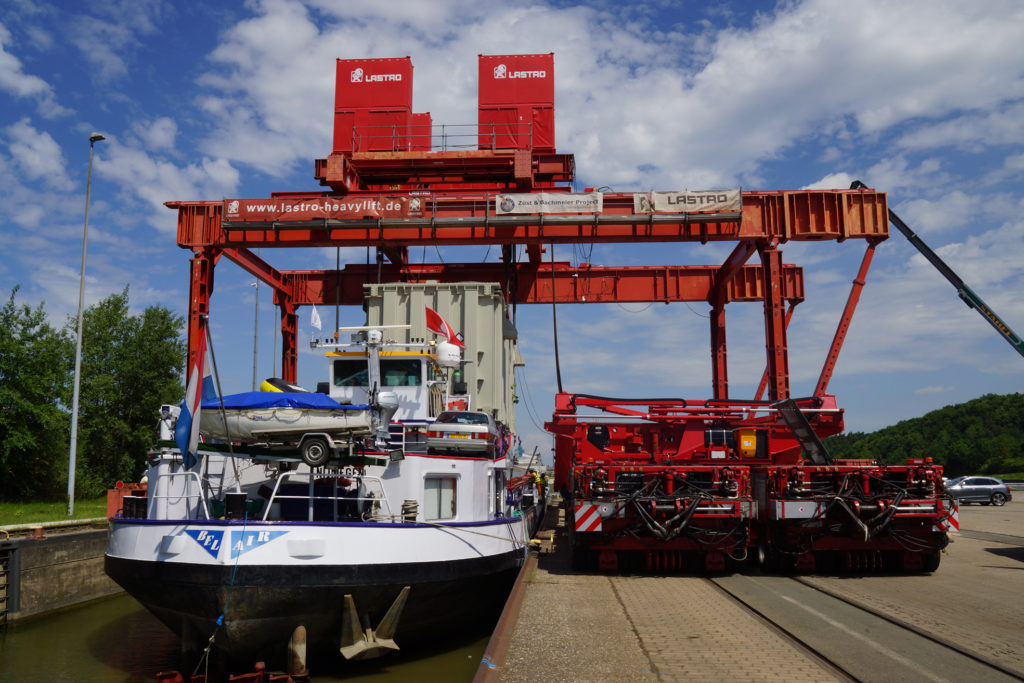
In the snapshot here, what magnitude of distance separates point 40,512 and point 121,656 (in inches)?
500

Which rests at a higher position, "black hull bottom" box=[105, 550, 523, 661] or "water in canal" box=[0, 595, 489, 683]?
"black hull bottom" box=[105, 550, 523, 661]

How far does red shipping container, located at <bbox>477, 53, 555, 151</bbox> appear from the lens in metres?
24.2

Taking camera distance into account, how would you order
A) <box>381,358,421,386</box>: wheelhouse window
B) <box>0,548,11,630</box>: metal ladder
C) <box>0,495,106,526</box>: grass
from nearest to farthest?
<box>381,358,421,386</box>: wheelhouse window
<box>0,548,11,630</box>: metal ladder
<box>0,495,106,526</box>: grass

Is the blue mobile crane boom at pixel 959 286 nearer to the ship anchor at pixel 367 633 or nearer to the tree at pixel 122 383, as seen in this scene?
the ship anchor at pixel 367 633

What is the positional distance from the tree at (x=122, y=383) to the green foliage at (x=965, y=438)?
58224 millimetres

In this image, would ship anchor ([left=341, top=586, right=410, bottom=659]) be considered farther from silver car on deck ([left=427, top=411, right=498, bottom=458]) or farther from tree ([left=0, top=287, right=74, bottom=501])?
tree ([left=0, top=287, right=74, bottom=501])

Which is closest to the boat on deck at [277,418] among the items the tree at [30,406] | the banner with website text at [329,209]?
the banner with website text at [329,209]

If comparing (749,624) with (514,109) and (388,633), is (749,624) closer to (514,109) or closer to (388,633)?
(388,633)

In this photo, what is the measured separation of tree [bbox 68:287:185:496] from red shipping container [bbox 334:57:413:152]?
18375 millimetres

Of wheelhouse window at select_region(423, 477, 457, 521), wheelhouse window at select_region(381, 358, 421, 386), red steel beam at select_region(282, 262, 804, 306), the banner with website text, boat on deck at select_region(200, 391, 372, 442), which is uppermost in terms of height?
the banner with website text

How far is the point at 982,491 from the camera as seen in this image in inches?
1358

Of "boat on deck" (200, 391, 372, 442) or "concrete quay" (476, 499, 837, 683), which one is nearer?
"concrete quay" (476, 499, 837, 683)

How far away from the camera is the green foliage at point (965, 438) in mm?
70875

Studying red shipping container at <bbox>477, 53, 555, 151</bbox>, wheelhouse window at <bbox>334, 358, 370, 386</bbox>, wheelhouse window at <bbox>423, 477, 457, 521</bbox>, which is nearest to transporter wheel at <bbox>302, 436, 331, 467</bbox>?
wheelhouse window at <bbox>423, 477, 457, 521</bbox>
